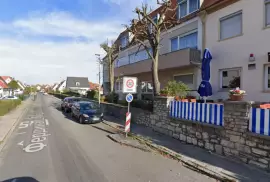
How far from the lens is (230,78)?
13734 mm

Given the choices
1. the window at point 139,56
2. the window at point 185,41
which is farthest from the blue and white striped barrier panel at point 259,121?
the window at point 139,56

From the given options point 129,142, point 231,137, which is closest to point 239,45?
point 231,137

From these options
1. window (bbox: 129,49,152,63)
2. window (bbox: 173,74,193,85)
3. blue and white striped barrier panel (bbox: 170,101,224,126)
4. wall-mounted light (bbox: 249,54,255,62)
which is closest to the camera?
blue and white striped barrier panel (bbox: 170,101,224,126)

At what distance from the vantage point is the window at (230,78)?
524 inches

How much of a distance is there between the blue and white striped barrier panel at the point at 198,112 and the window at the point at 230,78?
16.3 ft

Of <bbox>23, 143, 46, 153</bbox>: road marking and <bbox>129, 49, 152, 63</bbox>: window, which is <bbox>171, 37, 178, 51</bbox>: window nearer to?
<bbox>129, 49, 152, 63</bbox>: window

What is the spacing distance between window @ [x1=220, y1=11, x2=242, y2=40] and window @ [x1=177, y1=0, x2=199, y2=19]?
3.44 meters

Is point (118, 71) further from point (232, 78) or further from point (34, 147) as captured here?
point (34, 147)

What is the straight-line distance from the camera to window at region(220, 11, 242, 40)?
13.0 m

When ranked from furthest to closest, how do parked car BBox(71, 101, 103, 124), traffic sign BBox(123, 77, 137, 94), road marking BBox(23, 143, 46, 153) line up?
Result: 1. parked car BBox(71, 101, 103, 124)
2. traffic sign BBox(123, 77, 137, 94)
3. road marking BBox(23, 143, 46, 153)

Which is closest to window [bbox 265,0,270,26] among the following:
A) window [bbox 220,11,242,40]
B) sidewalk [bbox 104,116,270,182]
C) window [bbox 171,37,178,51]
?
window [bbox 220,11,242,40]

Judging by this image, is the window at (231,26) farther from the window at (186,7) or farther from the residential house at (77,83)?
the residential house at (77,83)

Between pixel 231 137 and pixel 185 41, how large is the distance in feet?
37.6

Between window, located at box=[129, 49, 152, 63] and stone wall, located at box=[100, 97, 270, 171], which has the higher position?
window, located at box=[129, 49, 152, 63]
